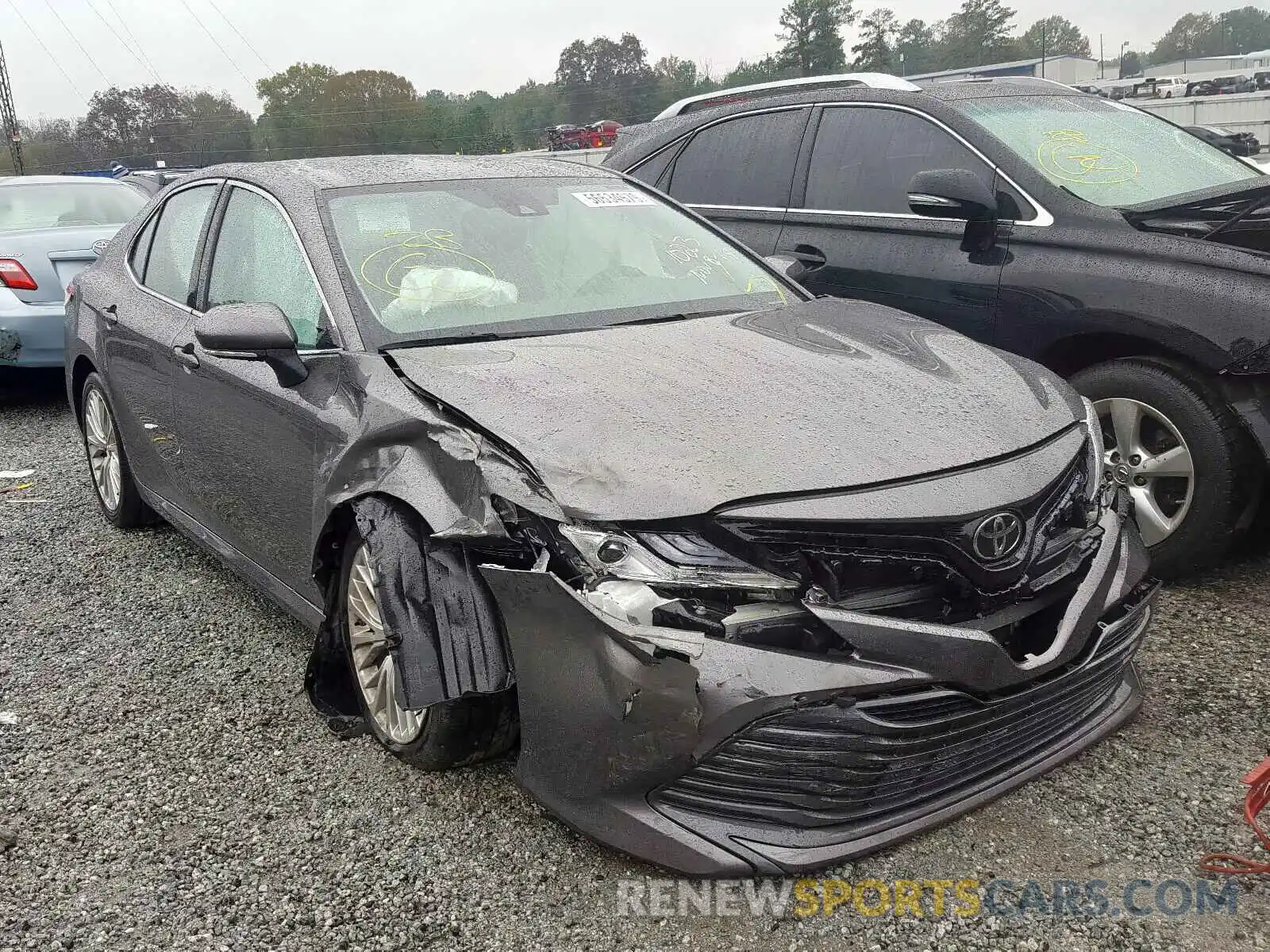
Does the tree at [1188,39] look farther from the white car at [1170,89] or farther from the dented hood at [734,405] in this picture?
the dented hood at [734,405]

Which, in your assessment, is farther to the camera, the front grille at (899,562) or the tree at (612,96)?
the tree at (612,96)

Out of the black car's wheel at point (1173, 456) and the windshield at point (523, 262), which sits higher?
the windshield at point (523, 262)

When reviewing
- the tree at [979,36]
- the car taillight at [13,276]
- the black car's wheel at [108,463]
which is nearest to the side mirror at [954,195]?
the black car's wheel at [108,463]

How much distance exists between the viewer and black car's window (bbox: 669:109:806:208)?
5.14 metres

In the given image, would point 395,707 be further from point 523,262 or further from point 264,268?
point 264,268

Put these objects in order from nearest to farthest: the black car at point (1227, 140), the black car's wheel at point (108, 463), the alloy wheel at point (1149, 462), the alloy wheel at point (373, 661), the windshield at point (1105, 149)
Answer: the alloy wheel at point (373, 661) → the alloy wheel at point (1149, 462) → the windshield at point (1105, 149) → the black car's wheel at point (108, 463) → the black car at point (1227, 140)

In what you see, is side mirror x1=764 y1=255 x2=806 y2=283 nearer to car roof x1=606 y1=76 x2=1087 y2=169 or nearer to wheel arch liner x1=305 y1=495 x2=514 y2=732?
car roof x1=606 y1=76 x2=1087 y2=169

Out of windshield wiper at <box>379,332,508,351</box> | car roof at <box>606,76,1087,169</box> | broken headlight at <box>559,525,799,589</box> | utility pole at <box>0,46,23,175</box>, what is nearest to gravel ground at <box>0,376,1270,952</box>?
broken headlight at <box>559,525,799,589</box>

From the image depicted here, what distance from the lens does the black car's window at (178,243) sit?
4023mm

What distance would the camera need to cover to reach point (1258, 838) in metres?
2.45

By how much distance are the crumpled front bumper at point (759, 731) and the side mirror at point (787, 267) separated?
6.07 ft

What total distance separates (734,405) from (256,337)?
132cm

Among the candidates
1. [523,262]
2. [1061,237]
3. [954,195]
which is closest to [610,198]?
[523,262]

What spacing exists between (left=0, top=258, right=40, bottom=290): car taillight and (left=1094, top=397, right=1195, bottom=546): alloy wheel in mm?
6727
